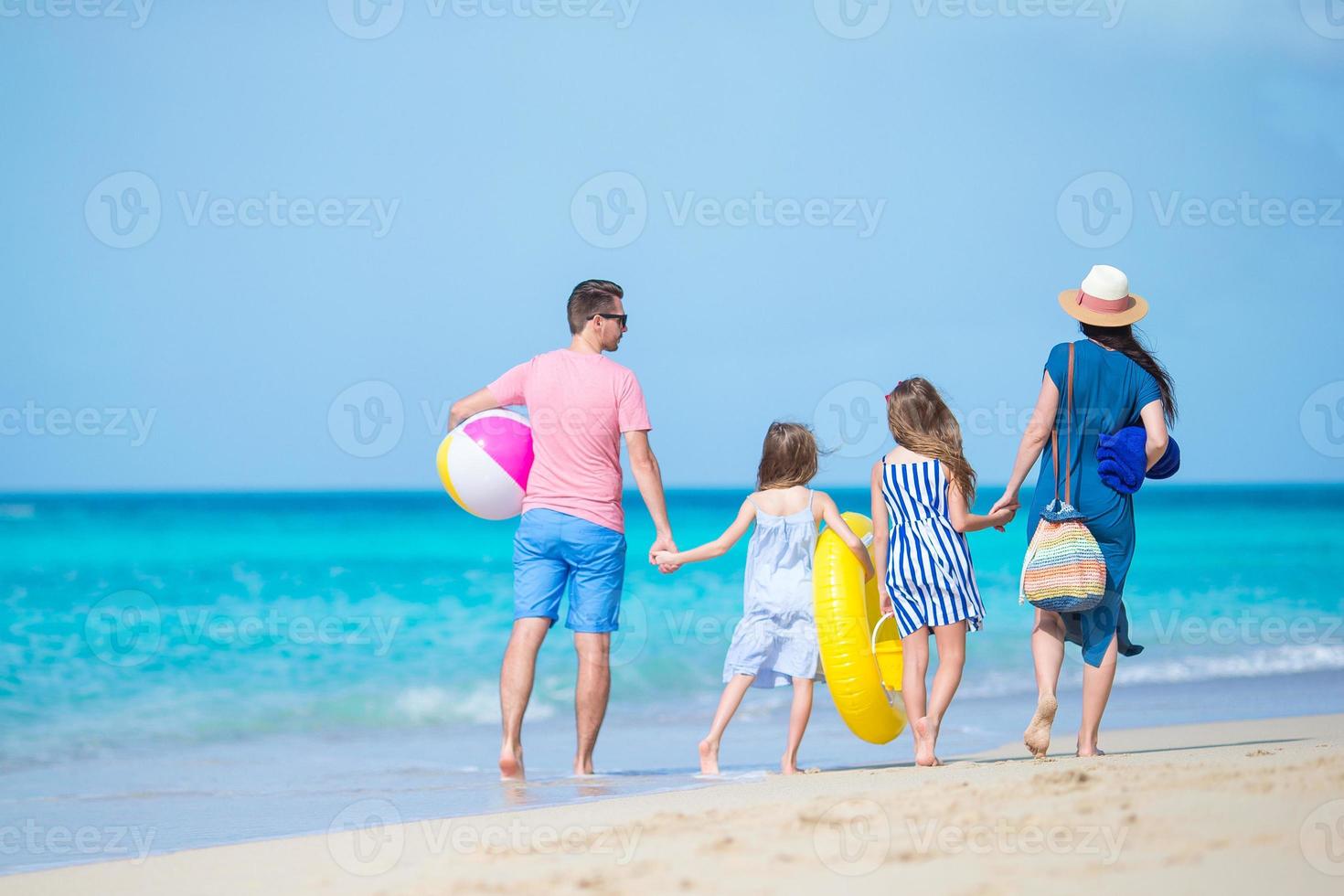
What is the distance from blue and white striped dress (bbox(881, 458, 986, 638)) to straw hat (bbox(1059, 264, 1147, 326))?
801 millimetres

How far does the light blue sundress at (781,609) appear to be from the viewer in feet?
17.7

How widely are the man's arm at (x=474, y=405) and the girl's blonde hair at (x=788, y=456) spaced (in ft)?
3.90

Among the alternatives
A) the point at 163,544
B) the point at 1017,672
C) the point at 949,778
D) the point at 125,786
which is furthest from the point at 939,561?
the point at 163,544

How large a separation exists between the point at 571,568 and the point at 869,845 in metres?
2.39

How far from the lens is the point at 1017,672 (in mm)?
9969

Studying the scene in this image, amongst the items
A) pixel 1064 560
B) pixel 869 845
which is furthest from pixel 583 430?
pixel 869 845

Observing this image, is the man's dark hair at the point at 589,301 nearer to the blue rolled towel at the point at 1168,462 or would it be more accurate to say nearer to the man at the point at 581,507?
the man at the point at 581,507

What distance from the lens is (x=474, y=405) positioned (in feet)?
18.2

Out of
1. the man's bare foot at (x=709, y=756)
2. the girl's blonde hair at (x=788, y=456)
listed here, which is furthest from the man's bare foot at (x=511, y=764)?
the girl's blonde hair at (x=788, y=456)

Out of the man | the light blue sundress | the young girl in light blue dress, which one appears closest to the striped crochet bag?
the young girl in light blue dress

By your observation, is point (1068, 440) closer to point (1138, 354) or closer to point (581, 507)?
point (1138, 354)

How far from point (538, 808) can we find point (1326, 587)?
17290 mm

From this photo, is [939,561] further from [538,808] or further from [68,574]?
[68,574]

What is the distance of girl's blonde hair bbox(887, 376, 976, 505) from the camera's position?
5.03 metres
